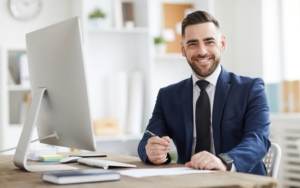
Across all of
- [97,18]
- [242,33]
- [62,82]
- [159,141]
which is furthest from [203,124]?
[242,33]

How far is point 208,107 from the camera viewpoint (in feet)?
7.67

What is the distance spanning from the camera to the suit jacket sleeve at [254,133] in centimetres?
195

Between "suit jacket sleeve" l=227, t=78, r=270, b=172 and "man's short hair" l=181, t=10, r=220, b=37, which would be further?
"man's short hair" l=181, t=10, r=220, b=37

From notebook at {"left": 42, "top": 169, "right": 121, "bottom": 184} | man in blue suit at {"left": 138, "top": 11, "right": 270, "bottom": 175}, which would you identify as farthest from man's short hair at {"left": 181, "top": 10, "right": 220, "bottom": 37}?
notebook at {"left": 42, "top": 169, "right": 121, "bottom": 184}

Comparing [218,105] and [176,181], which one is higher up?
[218,105]

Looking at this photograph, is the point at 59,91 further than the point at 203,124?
No

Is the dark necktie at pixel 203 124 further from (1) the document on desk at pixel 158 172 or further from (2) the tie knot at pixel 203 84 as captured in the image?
(1) the document on desk at pixel 158 172

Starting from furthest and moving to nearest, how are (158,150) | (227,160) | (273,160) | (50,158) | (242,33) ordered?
(242,33)
(50,158)
(273,160)
(158,150)
(227,160)

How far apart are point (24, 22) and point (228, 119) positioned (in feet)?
9.62

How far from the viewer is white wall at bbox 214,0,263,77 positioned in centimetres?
491

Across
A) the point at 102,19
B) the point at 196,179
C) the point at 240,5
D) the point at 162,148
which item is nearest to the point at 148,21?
the point at 102,19

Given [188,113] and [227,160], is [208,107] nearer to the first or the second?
[188,113]

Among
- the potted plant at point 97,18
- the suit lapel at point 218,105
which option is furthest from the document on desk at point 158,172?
the potted plant at point 97,18

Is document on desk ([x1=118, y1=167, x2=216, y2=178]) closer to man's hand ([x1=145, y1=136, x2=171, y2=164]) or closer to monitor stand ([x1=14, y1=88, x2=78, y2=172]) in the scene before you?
man's hand ([x1=145, y1=136, x2=171, y2=164])
